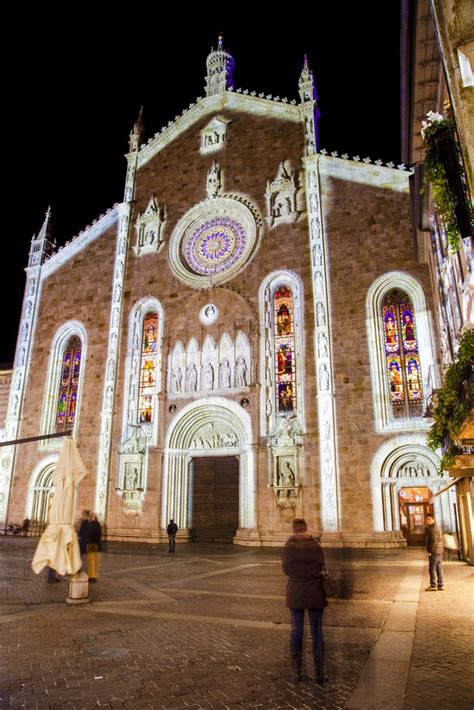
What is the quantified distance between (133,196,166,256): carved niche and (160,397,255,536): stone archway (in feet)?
30.1

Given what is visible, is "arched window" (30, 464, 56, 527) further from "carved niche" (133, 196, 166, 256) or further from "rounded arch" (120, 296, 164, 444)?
"carved niche" (133, 196, 166, 256)

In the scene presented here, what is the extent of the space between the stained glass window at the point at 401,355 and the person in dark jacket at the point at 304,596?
50.5ft

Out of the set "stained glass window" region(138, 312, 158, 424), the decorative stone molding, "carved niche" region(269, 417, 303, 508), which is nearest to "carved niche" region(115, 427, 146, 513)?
"stained glass window" region(138, 312, 158, 424)

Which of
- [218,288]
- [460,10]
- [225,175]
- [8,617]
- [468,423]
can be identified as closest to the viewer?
[460,10]

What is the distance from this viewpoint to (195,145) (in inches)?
1085

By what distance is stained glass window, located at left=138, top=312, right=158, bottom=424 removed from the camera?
78.3 feet

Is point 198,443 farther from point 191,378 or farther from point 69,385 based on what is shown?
point 69,385

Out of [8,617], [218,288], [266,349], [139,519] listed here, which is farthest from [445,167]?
[139,519]

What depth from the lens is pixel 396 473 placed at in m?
19.2

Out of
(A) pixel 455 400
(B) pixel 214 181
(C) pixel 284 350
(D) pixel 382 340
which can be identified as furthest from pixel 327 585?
(B) pixel 214 181

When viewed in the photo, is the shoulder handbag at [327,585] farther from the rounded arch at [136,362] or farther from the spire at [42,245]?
the spire at [42,245]

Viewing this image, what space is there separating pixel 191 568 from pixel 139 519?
8.87 m

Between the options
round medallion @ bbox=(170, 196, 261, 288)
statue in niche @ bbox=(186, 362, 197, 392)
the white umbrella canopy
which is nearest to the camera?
the white umbrella canopy

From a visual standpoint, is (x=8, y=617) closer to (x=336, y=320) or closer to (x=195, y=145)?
(x=336, y=320)
